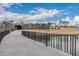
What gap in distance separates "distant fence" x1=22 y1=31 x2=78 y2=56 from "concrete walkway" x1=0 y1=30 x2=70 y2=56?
8cm

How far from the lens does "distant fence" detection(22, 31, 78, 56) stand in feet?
13.0

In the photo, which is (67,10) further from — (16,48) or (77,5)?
(16,48)

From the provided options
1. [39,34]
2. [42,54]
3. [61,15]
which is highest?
[61,15]

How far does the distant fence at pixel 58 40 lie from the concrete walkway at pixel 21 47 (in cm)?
8

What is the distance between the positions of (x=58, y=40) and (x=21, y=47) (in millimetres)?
536

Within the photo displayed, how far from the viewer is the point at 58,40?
4000 millimetres

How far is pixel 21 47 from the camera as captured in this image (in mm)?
3973

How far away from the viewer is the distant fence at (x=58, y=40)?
156 inches

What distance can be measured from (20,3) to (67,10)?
0.67 meters

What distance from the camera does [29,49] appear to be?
3955 millimetres

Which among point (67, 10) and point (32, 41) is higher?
point (67, 10)

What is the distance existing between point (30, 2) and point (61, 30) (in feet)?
1.98

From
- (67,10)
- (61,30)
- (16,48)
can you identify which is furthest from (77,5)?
(16,48)

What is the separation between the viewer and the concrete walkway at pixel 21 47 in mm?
3889
